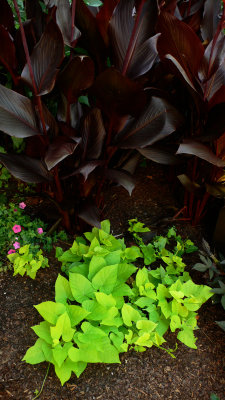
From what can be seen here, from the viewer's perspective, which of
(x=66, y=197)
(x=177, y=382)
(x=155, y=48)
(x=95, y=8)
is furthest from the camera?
(x=95, y=8)

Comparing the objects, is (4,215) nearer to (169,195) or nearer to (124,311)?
(124,311)

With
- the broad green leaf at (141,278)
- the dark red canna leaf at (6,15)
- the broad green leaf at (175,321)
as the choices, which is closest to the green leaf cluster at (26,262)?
the broad green leaf at (141,278)

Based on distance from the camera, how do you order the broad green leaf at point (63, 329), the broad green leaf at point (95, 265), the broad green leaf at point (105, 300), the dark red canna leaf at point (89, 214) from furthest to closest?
the dark red canna leaf at point (89, 214)
the broad green leaf at point (95, 265)
the broad green leaf at point (105, 300)
the broad green leaf at point (63, 329)

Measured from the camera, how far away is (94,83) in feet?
4.96

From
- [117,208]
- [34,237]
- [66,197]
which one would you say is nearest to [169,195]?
[117,208]

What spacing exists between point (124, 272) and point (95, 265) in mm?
140

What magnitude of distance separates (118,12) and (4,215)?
121cm

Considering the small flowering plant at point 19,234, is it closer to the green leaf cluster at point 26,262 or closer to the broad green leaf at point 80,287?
the green leaf cluster at point 26,262

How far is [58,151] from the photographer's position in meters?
1.49

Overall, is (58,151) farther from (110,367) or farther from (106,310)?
(110,367)

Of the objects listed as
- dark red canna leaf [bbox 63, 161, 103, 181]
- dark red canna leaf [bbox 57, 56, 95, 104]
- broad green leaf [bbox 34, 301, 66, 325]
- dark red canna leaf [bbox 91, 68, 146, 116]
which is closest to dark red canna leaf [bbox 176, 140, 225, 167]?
dark red canna leaf [bbox 91, 68, 146, 116]

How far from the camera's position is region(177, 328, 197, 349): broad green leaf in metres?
1.45

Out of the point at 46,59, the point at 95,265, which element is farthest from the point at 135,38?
the point at 95,265

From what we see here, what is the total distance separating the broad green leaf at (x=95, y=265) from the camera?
1.60m
